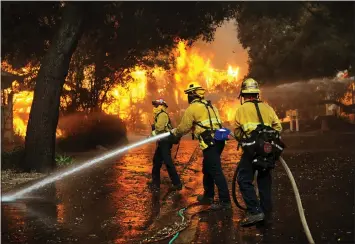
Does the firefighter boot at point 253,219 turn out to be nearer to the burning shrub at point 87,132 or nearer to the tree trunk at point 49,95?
the tree trunk at point 49,95

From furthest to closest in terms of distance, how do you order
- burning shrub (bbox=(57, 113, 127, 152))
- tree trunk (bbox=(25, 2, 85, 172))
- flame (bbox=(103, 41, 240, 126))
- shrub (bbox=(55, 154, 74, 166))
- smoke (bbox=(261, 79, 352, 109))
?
flame (bbox=(103, 41, 240, 126)), smoke (bbox=(261, 79, 352, 109)), burning shrub (bbox=(57, 113, 127, 152)), shrub (bbox=(55, 154, 74, 166)), tree trunk (bbox=(25, 2, 85, 172))

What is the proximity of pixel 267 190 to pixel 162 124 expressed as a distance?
3.15 m

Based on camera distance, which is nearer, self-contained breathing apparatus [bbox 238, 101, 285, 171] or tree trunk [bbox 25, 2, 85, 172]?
self-contained breathing apparatus [bbox 238, 101, 285, 171]

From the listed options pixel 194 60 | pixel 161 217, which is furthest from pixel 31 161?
pixel 194 60

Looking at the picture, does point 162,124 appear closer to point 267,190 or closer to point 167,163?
point 167,163

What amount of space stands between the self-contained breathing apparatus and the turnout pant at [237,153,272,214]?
13 cm

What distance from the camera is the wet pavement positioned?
477 centimetres

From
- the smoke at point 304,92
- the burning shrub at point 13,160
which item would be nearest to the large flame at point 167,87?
the smoke at point 304,92

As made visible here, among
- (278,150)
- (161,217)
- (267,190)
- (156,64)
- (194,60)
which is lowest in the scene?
(161,217)

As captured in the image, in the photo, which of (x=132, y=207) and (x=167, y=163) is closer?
(x=132, y=207)

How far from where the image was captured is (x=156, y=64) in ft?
68.7

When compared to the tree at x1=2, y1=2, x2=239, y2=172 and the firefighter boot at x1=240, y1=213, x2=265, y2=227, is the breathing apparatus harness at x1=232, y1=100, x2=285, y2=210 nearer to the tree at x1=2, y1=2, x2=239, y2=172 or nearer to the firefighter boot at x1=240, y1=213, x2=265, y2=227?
the firefighter boot at x1=240, y1=213, x2=265, y2=227

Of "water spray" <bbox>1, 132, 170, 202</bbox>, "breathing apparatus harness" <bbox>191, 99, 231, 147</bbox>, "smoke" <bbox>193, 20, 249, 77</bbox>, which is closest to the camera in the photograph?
"breathing apparatus harness" <bbox>191, 99, 231, 147</bbox>

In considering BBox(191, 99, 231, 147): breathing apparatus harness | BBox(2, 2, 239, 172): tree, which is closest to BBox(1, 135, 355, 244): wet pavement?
BBox(191, 99, 231, 147): breathing apparatus harness
